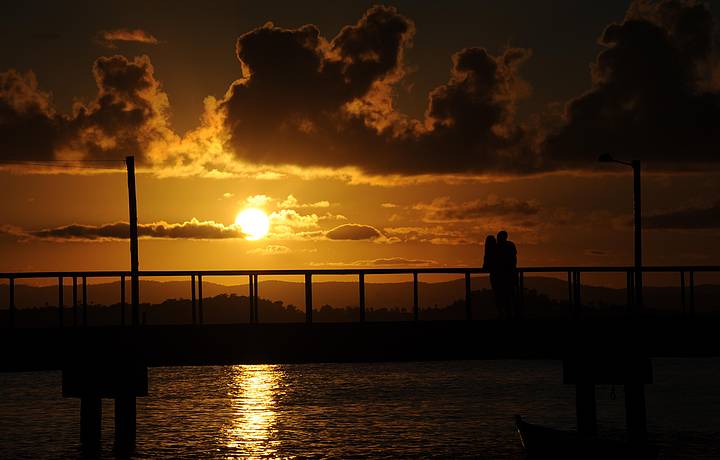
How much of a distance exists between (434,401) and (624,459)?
55.0 metres

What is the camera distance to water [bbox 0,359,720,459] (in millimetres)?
44312

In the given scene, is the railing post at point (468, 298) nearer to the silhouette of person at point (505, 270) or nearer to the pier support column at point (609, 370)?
the silhouette of person at point (505, 270)

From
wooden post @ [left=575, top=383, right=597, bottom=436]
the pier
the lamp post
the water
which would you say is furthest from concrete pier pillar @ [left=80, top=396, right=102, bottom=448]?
the lamp post

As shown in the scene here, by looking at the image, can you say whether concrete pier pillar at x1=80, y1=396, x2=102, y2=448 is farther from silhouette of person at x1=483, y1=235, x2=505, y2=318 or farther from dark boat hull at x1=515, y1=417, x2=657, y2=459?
dark boat hull at x1=515, y1=417, x2=657, y2=459

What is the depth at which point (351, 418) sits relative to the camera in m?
64.1

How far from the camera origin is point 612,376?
32.8 metres

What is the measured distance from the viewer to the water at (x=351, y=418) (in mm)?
44312

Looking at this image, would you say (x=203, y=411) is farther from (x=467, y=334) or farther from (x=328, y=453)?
(x=467, y=334)

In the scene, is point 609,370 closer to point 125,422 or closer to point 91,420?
point 125,422

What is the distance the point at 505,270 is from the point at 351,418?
115 feet

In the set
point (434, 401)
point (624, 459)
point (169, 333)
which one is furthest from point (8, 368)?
point (434, 401)

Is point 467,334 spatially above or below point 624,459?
→ above

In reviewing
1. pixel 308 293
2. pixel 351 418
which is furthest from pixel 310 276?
pixel 351 418

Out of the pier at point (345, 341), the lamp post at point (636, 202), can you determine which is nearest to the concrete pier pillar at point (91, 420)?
the pier at point (345, 341)
